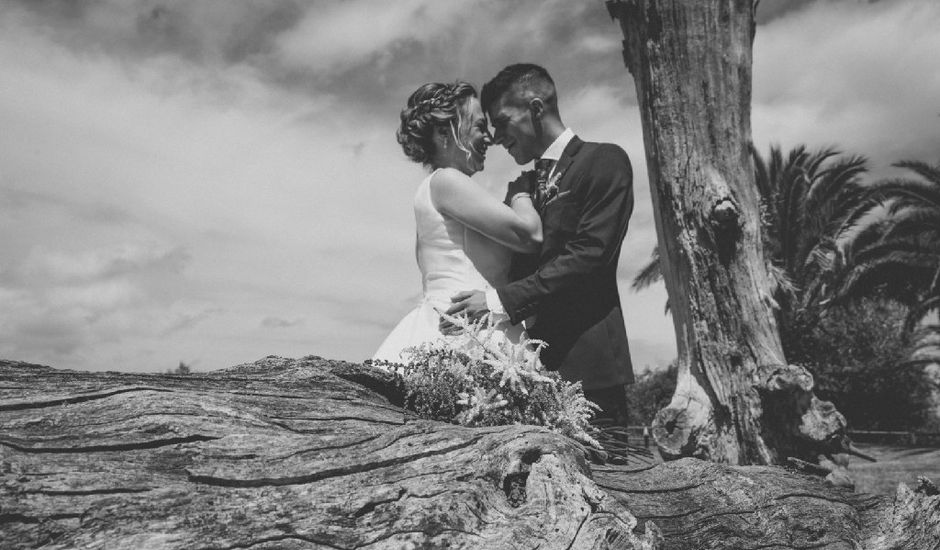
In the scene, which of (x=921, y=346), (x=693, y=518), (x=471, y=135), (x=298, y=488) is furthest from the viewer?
(x=921, y=346)

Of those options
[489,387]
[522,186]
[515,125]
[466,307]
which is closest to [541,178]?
[522,186]

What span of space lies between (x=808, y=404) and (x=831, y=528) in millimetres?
1173

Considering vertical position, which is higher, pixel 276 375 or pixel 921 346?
pixel 921 346

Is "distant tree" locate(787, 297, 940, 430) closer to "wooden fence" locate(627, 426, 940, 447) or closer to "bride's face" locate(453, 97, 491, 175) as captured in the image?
"wooden fence" locate(627, 426, 940, 447)

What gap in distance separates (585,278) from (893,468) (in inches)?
605

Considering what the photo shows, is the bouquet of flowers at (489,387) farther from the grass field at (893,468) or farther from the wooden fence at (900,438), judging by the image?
the wooden fence at (900,438)

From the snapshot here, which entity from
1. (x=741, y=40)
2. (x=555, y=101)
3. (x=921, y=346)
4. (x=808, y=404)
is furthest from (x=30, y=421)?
(x=921, y=346)

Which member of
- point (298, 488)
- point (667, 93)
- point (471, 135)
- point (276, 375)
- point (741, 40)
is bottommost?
point (298, 488)

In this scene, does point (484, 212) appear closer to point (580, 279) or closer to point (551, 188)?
point (551, 188)

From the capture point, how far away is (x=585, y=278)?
444cm

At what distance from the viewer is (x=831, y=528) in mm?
3947

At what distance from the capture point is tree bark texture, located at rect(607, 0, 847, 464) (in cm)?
514

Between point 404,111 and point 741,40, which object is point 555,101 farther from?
point 741,40

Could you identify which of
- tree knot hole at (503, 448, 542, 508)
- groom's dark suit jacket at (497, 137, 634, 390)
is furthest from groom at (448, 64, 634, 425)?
tree knot hole at (503, 448, 542, 508)
